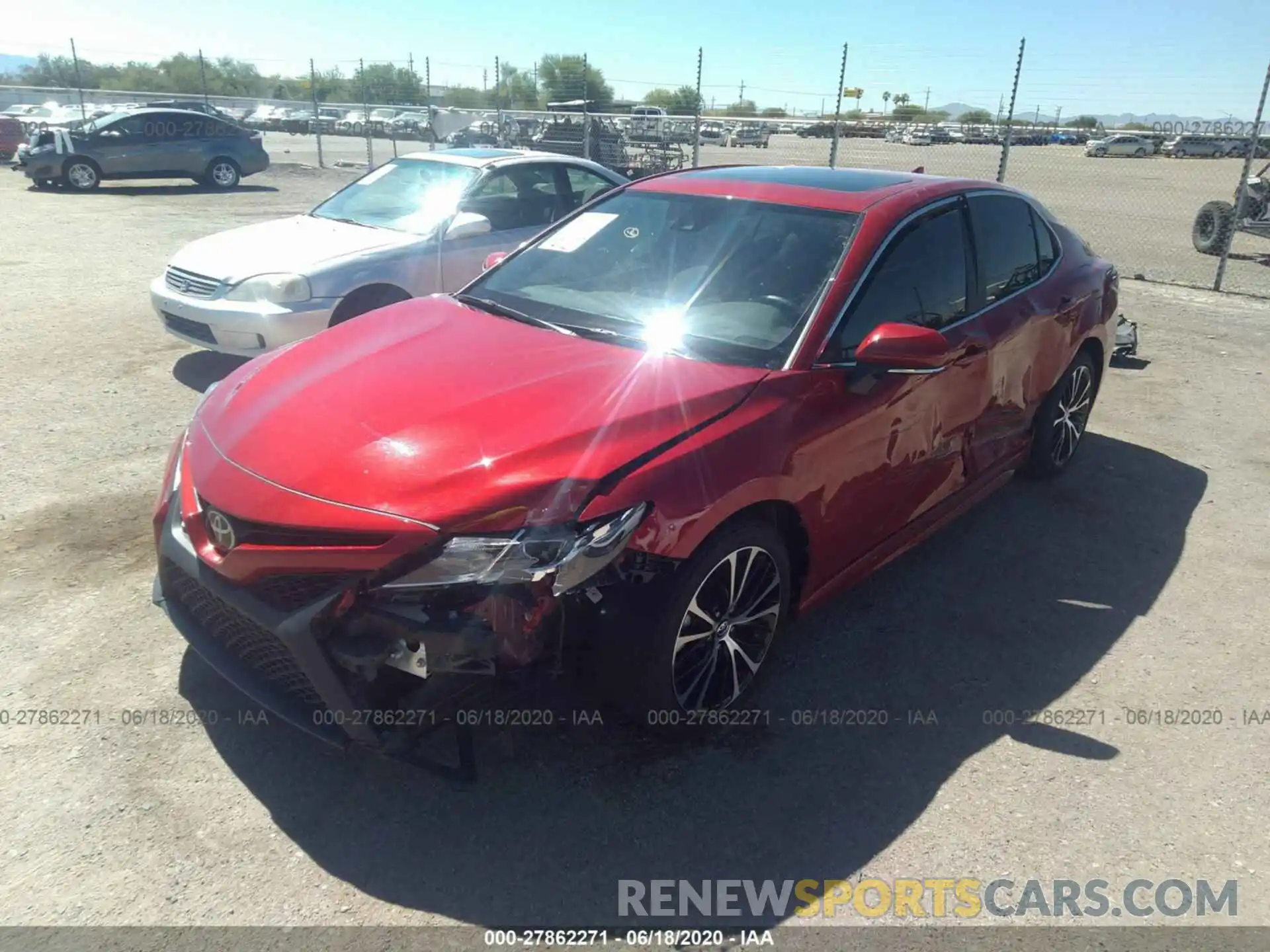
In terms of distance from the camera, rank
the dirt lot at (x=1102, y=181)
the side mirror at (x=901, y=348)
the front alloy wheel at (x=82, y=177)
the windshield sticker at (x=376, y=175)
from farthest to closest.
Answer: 1. the front alloy wheel at (x=82, y=177)
2. the dirt lot at (x=1102, y=181)
3. the windshield sticker at (x=376, y=175)
4. the side mirror at (x=901, y=348)

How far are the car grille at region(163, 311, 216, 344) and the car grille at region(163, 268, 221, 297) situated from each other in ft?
0.59

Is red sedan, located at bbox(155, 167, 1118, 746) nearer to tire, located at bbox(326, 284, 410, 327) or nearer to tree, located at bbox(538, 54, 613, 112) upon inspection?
tire, located at bbox(326, 284, 410, 327)

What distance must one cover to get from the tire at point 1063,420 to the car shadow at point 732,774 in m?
1.15

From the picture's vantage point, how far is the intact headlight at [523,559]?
7.93 ft

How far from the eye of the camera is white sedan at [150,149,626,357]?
6.02 metres

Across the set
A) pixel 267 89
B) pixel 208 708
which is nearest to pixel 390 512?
pixel 208 708

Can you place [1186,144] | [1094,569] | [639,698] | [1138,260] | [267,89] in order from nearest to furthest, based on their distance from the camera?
[639,698] < [1094,569] < [1138,260] < [1186,144] < [267,89]

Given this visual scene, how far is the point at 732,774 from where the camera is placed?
2.92 m

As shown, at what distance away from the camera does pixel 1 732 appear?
293 cm

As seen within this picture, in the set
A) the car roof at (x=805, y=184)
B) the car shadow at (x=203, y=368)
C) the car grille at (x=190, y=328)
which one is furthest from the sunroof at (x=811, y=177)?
the car shadow at (x=203, y=368)

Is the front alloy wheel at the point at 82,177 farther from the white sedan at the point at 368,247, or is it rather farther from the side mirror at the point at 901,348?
the side mirror at the point at 901,348

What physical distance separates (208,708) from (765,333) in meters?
2.33

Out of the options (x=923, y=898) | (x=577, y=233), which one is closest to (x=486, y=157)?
(x=577, y=233)

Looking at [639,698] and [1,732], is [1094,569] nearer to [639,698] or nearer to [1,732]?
[639,698]
